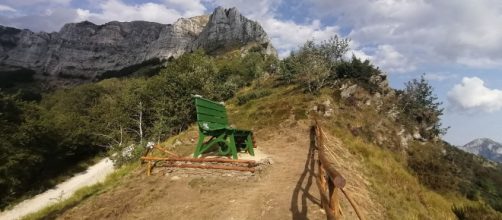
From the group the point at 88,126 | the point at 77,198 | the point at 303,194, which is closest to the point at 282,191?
the point at 303,194

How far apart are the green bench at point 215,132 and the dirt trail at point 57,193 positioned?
360 inches

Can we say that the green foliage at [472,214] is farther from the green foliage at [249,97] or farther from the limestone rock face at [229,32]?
the limestone rock face at [229,32]

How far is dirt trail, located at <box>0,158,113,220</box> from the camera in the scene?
2494 centimetres

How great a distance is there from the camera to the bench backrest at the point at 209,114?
11422mm

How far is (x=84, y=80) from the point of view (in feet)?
627

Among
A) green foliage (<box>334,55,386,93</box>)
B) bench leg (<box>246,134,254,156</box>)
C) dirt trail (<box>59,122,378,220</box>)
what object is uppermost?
green foliage (<box>334,55,386,93</box>)

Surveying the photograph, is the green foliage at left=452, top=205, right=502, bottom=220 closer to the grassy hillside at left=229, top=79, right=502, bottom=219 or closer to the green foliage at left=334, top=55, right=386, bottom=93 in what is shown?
the grassy hillside at left=229, top=79, right=502, bottom=219

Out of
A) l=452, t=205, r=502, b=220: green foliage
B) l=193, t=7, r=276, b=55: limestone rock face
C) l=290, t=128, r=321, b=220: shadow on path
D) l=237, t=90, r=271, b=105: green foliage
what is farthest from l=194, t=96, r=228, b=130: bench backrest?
l=193, t=7, r=276, b=55: limestone rock face

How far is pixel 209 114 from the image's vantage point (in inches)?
492

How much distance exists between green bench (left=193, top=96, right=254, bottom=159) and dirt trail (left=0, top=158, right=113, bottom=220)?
30.0ft

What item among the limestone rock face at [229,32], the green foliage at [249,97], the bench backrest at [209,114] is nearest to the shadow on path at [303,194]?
the bench backrest at [209,114]

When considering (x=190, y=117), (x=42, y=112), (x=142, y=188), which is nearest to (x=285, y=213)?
(x=142, y=188)

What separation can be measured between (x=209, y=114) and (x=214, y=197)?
13.4 ft

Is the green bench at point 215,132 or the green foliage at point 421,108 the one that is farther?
the green foliage at point 421,108
